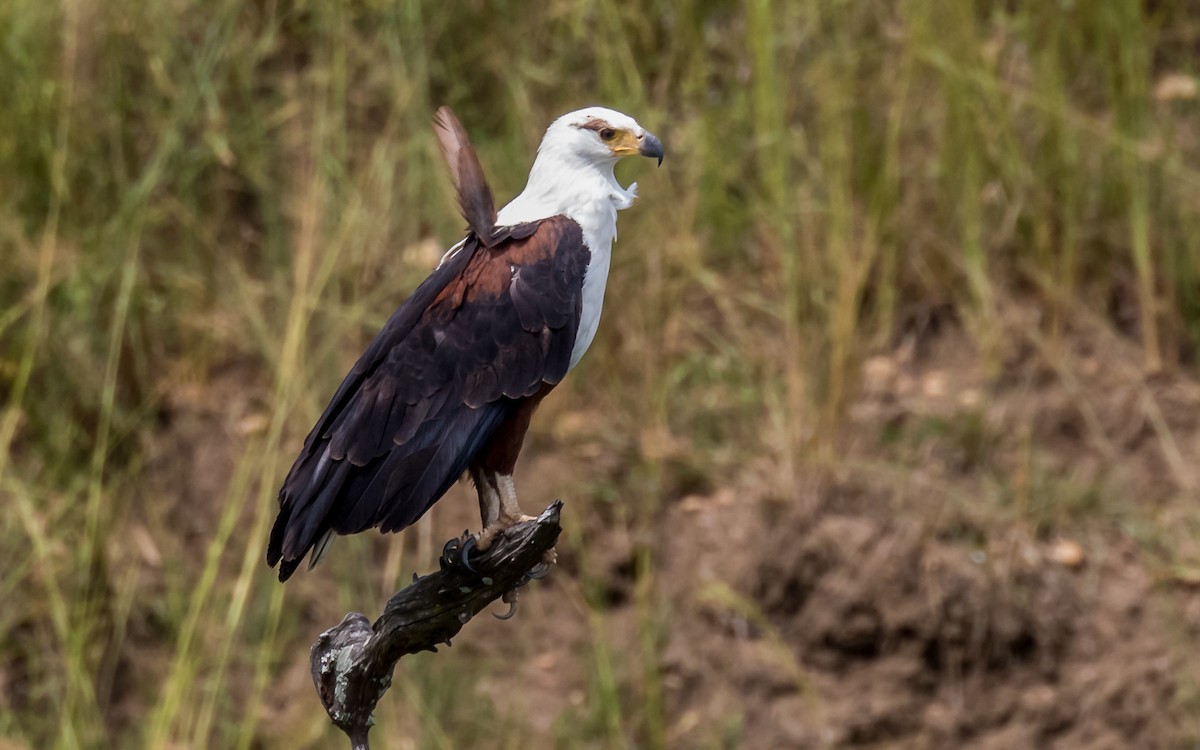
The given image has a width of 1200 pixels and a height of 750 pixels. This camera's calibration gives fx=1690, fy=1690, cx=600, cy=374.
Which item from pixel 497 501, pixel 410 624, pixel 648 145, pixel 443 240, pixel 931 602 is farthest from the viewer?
pixel 443 240

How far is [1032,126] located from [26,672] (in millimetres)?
3463

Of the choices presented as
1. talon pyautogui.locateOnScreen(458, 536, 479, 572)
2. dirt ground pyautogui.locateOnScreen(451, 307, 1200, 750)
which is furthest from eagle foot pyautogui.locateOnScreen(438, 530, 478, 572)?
dirt ground pyautogui.locateOnScreen(451, 307, 1200, 750)

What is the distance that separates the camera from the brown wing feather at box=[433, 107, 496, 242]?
8.70 ft

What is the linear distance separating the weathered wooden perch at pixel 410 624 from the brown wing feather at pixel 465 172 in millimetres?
518

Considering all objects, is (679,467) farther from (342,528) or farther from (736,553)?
(342,528)

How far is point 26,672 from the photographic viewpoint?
4781mm

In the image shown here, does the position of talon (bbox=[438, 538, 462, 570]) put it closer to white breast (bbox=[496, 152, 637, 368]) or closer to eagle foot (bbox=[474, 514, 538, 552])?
eagle foot (bbox=[474, 514, 538, 552])

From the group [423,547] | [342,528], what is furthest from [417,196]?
[342,528]

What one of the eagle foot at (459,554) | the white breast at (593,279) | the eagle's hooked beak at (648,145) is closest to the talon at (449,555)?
the eagle foot at (459,554)

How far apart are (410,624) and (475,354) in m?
0.47

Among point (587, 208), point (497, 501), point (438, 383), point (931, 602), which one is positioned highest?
point (587, 208)

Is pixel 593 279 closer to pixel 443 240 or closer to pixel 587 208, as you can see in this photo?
pixel 587 208

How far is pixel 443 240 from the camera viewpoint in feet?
16.5

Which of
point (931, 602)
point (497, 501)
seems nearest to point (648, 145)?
point (497, 501)
